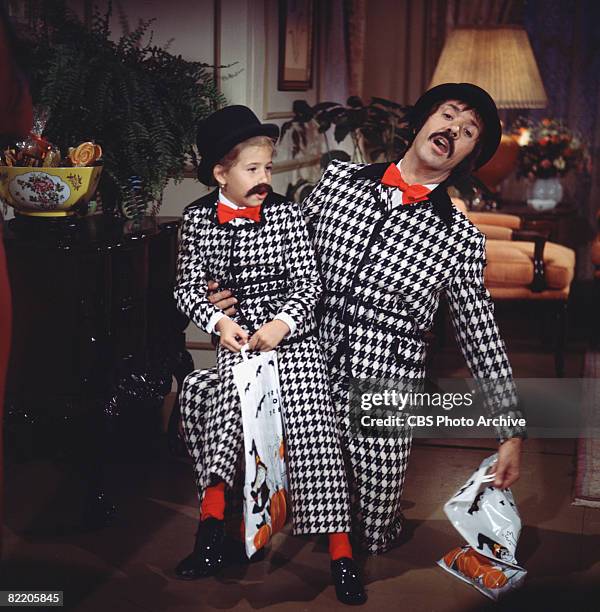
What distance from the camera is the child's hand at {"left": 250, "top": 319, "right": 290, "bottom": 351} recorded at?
2414 mm

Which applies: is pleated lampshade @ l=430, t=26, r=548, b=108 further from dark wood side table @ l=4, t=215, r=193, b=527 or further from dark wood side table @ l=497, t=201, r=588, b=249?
dark wood side table @ l=4, t=215, r=193, b=527

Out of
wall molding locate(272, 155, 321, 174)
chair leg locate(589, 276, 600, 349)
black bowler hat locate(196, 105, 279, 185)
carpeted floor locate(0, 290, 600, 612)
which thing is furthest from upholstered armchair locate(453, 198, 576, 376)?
black bowler hat locate(196, 105, 279, 185)

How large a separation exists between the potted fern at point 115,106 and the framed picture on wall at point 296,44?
121cm

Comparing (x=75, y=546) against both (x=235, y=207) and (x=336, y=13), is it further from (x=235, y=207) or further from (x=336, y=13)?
(x=336, y=13)

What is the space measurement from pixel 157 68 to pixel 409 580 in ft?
6.41

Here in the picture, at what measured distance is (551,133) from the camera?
552 cm

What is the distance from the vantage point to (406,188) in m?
2.53

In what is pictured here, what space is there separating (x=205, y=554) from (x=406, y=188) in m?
1.14

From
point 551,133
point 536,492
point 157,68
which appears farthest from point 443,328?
point 157,68

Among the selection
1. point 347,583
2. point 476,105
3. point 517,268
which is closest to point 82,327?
point 347,583

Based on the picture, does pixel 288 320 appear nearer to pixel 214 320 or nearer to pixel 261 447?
pixel 214 320

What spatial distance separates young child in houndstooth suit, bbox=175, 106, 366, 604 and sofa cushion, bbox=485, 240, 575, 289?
2226mm

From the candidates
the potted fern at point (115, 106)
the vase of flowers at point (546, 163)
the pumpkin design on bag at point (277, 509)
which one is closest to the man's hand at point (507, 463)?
the pumpkin design on bag at point (277, 509)

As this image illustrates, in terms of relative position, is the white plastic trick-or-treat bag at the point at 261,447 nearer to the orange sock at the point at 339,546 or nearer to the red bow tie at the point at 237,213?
the orange sock at the point at 339,546
